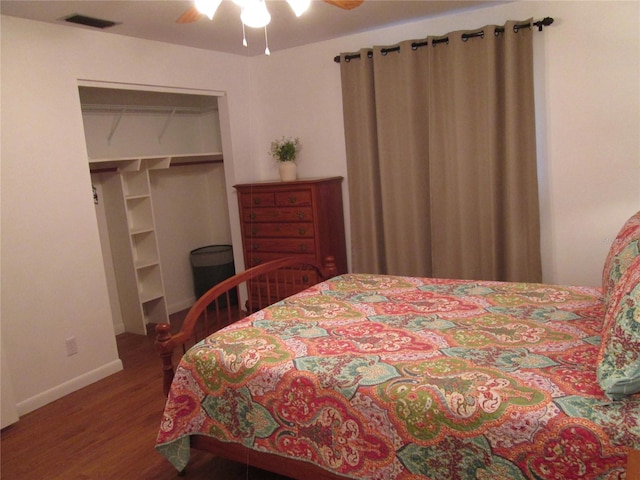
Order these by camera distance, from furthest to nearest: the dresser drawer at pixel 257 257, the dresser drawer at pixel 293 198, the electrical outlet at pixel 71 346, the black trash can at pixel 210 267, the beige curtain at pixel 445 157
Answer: the black trash can at pixel 210 267 → the dresser drawer at pixel 257 257 → the dresser drawer at pixel 293 198 → the beige curtain at pixel 445 157 → the electrical outlet at pixel 71 346

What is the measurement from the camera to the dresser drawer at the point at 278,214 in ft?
13.3

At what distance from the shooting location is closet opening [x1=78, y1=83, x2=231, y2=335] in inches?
165

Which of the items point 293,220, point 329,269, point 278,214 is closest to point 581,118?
point 329,269

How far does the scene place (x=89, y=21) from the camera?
10.2 ft

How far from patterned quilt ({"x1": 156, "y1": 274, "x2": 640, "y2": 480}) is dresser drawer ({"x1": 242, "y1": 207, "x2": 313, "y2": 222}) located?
5.22 feet

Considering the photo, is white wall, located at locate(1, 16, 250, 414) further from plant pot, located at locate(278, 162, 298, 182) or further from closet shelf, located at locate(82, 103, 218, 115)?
plant pot, located at locate(278, 162, 298, 182)

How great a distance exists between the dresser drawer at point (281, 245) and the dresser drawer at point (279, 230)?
43 millimetres

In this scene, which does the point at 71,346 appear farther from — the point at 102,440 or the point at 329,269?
the point at 329,269

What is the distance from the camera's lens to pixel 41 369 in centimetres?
312

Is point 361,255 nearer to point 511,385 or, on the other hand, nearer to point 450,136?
point 450,136

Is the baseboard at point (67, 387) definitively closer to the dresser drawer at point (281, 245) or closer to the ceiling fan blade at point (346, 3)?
the dresser drawer at point (281, 245)

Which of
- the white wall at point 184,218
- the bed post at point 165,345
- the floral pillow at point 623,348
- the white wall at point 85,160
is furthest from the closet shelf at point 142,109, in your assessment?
the floral pillow at point 623,348

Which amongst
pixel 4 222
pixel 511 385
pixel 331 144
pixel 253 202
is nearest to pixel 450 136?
pixel 331 144

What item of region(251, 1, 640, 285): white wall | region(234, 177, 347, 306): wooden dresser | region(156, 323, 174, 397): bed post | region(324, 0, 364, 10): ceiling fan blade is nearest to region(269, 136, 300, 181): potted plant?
region(234, 177, 347, 306): wooden dresser
